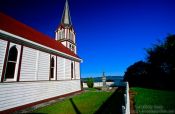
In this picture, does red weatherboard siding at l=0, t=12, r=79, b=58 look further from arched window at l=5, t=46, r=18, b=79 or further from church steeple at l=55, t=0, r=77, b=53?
church steeple at l=55, t=0, r=77, b=53

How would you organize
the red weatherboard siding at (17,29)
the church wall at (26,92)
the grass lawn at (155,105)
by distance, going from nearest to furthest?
the grass lawn at (155,105) → the church wall at (26,92) → the red weatherboard siding at (17,29)

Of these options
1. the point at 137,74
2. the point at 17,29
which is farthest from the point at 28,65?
the point at 137,74

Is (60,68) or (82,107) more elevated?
(60,68)

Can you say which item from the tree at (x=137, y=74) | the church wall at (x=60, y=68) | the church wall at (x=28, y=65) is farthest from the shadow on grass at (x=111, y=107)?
the tree at (x=137, y=74)

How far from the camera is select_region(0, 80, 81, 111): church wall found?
8.25 metres

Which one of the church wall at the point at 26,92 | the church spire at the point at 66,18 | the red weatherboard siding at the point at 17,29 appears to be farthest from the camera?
the church spire at the point at 66,18

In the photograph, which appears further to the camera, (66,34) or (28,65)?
(66,34)

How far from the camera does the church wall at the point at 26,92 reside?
27.1 feet

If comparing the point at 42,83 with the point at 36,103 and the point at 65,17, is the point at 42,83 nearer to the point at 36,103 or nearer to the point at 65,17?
the point at 36,103

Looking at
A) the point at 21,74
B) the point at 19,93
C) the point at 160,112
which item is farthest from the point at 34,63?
the point at 160,112

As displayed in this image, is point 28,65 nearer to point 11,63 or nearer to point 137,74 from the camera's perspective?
point 11,63

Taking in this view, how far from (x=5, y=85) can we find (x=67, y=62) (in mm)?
9920

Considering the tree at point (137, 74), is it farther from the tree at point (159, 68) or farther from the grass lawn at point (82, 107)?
the grass lawn at point (82, 107)

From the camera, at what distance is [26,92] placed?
32.7ft
